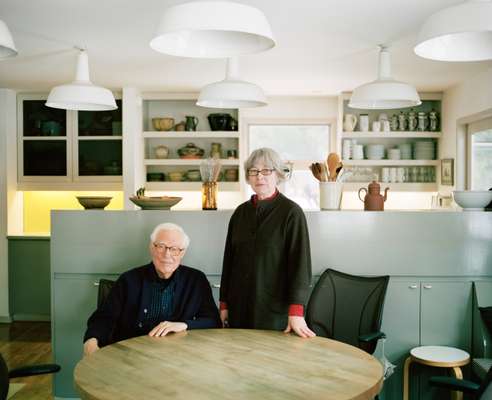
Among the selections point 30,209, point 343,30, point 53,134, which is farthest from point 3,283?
point 343,30

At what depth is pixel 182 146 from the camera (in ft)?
23.0

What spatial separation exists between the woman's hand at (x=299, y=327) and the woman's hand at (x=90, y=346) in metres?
0.87

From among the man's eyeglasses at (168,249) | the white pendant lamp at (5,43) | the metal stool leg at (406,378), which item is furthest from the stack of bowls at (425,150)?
the white pendant lamp at (5,43)

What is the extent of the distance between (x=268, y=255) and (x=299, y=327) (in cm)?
42

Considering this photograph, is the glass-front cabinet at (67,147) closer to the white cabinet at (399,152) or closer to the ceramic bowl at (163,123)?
the ceramic bowl at (163,123)

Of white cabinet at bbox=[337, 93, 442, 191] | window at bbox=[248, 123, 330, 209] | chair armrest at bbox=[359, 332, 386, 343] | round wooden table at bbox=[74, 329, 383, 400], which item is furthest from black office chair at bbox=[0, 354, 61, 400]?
window at bbox=[248, 123, 330, 209]

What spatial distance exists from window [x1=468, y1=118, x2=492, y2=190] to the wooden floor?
4149mm

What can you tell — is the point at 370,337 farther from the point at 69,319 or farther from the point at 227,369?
the point at 69,319

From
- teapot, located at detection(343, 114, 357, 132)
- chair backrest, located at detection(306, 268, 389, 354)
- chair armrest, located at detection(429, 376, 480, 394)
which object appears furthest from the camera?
teapot, located at detection(343, 114, 357, 132)

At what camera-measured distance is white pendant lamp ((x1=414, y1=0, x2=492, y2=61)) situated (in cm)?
190

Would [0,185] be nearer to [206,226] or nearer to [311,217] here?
[206,226]

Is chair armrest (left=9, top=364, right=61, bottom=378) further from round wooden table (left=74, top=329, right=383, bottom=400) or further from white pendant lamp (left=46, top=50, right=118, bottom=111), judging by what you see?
white pendant lamp (left=46, top=50, right=118, bottom=111)

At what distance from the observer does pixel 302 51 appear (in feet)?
15.4

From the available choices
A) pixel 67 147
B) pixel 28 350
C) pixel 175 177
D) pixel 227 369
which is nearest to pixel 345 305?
pixel 227 369
